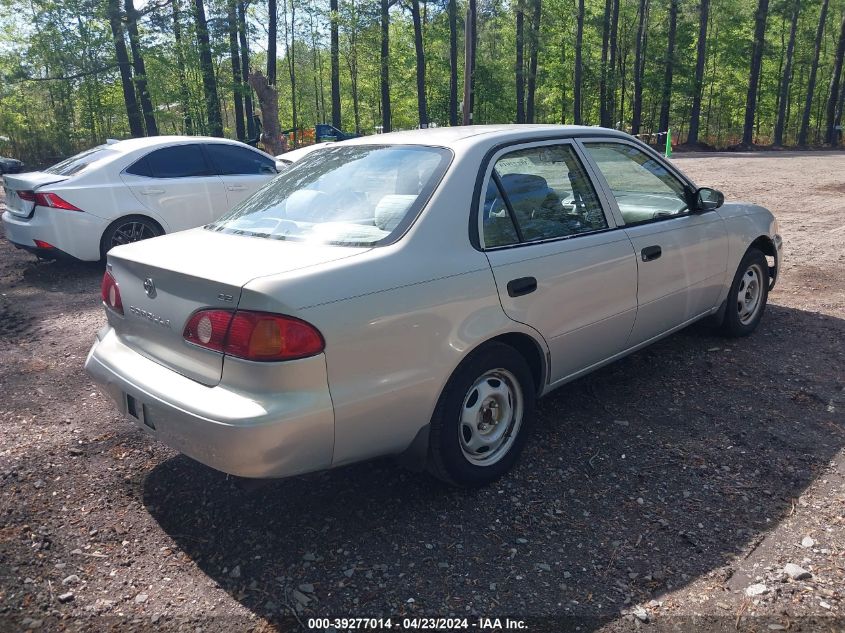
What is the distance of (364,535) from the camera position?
9.96ft

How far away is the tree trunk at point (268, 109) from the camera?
65.4 ft

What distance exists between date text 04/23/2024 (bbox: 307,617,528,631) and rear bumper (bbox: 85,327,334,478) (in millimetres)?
570

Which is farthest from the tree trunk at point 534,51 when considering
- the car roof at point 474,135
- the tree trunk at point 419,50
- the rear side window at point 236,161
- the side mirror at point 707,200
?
the car roof at point 474,135

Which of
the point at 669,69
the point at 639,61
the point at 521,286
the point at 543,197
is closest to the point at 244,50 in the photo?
the point at 639,61

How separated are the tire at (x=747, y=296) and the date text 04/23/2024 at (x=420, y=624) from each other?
3589mm

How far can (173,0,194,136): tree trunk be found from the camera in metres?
28.9

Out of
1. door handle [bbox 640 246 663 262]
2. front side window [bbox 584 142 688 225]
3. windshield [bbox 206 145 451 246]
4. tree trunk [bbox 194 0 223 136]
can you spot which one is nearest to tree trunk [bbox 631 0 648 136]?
tree trunk [bbox 194 0 223 136]

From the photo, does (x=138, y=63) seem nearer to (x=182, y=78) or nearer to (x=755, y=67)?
(x=182, y=78)

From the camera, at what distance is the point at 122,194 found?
7.96 meters

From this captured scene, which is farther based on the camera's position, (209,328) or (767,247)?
(767,247)

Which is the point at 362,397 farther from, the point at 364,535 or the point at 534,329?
the point at 534,329

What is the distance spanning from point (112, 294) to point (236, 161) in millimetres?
6030

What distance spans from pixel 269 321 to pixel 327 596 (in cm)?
110

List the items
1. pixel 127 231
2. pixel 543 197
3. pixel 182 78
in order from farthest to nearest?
1. pixel 182 78
2. pixel 127 231
3. pixel 543 197
